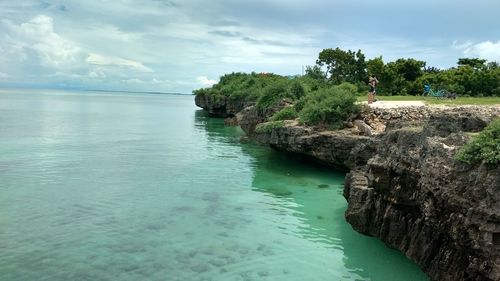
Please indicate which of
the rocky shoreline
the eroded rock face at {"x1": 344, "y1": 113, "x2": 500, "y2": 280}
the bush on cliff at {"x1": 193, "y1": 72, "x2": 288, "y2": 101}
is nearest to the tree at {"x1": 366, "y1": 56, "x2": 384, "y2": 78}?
the bush on cliff at {"x1": 193, "y1": 72, "x2": 288, "y2": 101}

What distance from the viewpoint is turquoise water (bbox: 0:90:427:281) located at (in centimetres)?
1145

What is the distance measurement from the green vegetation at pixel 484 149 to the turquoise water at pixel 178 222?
3618mm

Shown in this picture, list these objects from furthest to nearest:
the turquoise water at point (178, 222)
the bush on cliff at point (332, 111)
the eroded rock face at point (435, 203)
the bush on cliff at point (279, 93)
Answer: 1. the bush on cliff at point (279, 93)
2. the bush on cliff at point (332, 111)
3. the turquoise water at point (178, 222)
4. the eroded rock face at point (435, 203)

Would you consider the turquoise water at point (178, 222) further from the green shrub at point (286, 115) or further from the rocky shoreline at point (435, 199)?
the green shrub at point (286, 115)

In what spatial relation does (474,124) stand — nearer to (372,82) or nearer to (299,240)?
(299,240)

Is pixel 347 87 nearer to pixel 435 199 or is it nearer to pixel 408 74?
pixel 435 199

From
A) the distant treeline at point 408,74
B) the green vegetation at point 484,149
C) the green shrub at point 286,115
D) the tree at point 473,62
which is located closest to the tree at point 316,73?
the distant treeline at point 408,74

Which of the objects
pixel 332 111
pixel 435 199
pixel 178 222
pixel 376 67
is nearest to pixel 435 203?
pixel 435 199

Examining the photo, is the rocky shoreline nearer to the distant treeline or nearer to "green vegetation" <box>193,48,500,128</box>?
"green vegetation" <box>193,48,500,128</box>

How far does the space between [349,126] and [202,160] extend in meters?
9.77

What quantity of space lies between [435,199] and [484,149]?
1.77m

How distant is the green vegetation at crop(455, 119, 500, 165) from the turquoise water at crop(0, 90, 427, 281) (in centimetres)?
362

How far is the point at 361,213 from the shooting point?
46.8 ft

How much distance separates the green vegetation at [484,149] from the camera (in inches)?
345
